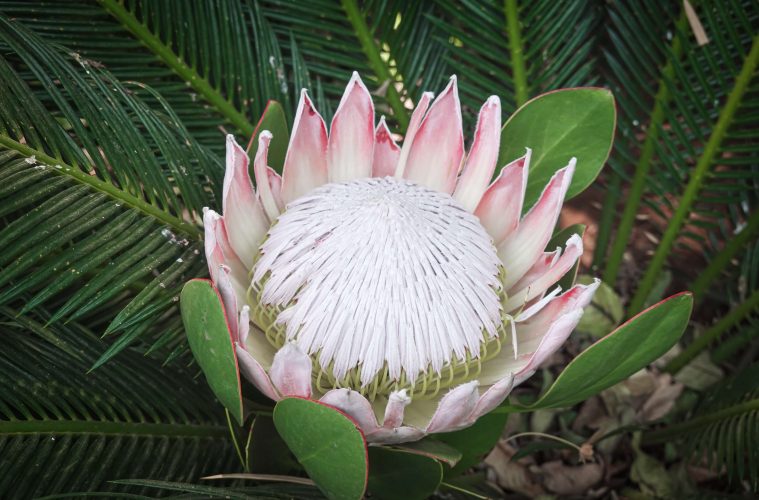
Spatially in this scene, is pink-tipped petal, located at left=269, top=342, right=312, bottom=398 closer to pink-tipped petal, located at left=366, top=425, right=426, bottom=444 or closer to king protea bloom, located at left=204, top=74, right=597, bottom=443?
king protea bloom, located at left=204, top=74, right=597, bottom=443

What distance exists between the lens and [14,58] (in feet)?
5.21

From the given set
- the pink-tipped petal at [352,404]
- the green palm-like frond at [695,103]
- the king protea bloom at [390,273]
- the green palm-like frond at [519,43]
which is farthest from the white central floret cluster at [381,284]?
the green palm-like frond at [695,103]

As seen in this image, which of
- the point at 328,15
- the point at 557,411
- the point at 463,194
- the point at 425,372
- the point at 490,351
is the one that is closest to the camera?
the point at 425,372

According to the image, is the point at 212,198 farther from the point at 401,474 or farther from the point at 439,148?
the point at 401,474

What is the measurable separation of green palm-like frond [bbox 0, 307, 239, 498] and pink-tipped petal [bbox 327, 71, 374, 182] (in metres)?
0.50

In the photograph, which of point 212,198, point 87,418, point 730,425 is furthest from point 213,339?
point 730,425

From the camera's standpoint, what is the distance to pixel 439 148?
4.69ft

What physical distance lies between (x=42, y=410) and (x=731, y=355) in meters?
1.86

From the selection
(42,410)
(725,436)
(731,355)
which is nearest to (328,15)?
(42,410)

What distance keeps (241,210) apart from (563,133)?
597 millimetres

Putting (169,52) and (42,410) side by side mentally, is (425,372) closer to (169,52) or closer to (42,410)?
(42,410)

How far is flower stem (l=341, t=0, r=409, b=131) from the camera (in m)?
1.81

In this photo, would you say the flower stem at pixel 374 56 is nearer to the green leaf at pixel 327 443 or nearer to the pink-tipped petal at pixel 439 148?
the pink-tipped petal at pixel 439 148

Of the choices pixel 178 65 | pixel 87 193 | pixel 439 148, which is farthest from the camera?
pixel 178 65
